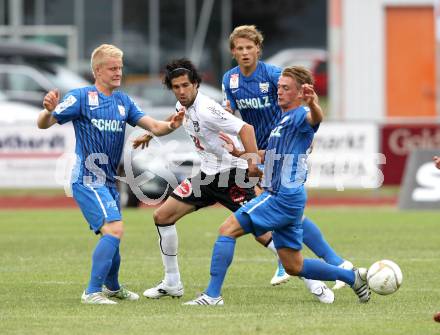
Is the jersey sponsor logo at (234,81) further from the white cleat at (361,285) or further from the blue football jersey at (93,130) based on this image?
the white cleat at (361,285)

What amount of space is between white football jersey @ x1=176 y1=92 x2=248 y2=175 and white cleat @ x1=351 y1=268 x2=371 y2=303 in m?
1.43

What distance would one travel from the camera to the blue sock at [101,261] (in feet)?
30.4

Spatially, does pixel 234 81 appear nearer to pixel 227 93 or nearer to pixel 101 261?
pixel 227 93

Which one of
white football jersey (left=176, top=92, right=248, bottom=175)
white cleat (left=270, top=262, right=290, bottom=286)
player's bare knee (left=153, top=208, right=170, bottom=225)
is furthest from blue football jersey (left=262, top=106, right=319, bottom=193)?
white cleat (left=270, top=262, right=290, bottom=286)

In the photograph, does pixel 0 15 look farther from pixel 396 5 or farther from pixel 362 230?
pixel 362 230

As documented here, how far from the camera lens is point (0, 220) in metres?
18.4

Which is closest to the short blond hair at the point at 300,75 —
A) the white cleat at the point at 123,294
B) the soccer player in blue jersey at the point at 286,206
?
the soccer player in blue jersey at the point at 286,206

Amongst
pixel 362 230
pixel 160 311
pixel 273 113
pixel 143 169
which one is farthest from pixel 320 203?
pixel 160 311

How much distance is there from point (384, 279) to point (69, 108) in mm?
2810

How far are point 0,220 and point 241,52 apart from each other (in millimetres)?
8943

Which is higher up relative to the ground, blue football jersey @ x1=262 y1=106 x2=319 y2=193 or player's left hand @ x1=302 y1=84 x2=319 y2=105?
player's left hand @ x1=302 y1=84 x2=319 y2=105

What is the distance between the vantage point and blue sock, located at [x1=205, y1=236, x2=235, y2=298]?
359 inches

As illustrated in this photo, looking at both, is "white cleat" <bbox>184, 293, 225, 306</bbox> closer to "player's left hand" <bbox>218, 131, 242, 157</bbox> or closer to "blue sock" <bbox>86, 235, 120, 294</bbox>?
"blue sock" <bbox>86, 235, 120, 294</bbox>

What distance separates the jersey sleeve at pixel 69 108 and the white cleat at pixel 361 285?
2.54 meters
